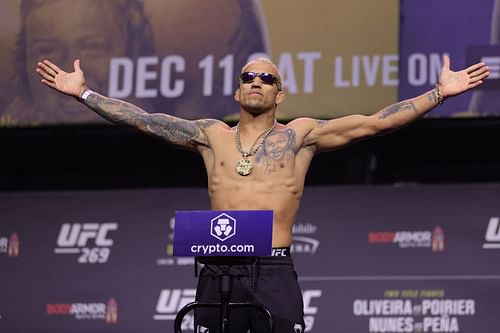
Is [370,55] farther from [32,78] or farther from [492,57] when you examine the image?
[32,78]

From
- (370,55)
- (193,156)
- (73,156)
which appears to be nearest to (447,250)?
(370,55)

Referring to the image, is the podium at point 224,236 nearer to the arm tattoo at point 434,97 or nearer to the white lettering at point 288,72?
the arm tattoo at point 434,97

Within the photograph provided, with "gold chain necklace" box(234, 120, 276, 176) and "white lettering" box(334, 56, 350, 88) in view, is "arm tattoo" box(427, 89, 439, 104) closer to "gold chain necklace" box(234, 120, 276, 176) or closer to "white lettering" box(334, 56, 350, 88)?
"gold chain necklace" box(234, 120, 276, 176)

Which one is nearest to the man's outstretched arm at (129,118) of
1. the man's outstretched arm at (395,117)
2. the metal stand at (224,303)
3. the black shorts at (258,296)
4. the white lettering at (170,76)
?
Result: the man's outstretched arm at (395,117)

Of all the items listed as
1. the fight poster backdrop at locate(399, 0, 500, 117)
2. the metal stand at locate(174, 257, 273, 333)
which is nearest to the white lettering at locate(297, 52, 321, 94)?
the fight poster backdrop at locate(399, 0, 500, 117)

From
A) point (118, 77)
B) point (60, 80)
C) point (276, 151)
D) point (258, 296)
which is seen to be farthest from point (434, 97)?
point (118, 77)

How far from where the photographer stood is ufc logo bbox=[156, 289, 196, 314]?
25.2 feet

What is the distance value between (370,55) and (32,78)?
95.5 inches

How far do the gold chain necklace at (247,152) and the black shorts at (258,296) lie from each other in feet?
1.55

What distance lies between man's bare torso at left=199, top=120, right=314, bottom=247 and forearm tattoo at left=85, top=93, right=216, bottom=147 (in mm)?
135

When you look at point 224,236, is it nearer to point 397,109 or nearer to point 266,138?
point 266,138

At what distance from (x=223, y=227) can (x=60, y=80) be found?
154 centimetres

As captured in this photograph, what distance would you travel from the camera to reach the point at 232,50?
7.35m

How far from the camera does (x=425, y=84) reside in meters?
7.13
